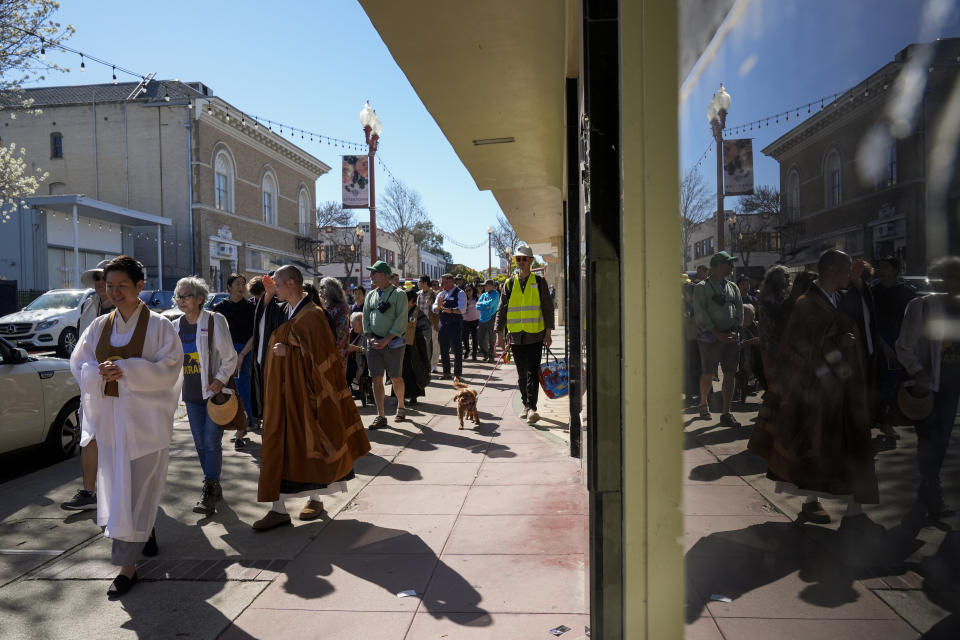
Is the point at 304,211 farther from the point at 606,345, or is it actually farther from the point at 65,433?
the point at 606,345

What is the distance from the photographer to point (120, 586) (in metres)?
3.72

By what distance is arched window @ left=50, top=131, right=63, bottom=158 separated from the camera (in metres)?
34.8

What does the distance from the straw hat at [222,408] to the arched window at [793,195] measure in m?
4.53

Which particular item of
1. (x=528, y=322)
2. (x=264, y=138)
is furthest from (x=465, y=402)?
(x=264, y=138)

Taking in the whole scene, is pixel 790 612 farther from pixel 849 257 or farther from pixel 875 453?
pixel 849 257

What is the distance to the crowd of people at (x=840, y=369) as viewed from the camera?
69cm

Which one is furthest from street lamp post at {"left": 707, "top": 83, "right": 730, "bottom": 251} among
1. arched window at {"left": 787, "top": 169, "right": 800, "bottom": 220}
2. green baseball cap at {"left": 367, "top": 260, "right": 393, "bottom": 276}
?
green baseball cap at {"left": 367, "top": 260, "right": 393, "bottom": 276}

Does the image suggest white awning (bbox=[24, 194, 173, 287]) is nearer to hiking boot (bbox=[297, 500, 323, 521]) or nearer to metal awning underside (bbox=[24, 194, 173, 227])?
metal awning underside (bbox=[24, 194, 173, 227])

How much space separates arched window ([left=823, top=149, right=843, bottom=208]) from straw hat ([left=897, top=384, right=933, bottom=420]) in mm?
273

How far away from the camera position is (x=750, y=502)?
4.13 ft

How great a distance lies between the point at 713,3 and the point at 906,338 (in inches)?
39.7

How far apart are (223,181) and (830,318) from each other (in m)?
39.0

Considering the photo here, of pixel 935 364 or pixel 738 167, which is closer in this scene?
pixel 935 364

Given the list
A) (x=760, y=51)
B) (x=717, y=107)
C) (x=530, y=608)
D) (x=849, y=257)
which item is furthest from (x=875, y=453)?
(x=530, y=608)
